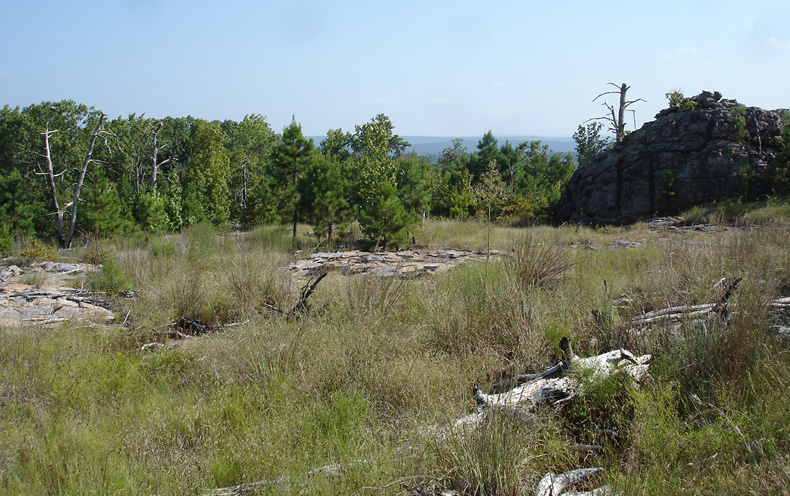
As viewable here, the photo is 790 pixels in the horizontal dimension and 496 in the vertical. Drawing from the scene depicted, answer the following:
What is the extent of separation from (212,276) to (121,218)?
19.6 meters

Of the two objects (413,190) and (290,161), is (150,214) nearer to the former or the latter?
(290,161)

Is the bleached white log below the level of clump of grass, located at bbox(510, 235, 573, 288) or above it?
below

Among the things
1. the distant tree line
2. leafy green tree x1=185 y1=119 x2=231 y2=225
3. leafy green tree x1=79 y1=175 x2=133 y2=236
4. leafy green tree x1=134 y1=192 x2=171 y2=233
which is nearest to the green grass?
the distant tree line

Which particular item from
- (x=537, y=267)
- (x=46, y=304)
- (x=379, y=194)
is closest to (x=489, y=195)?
(x=537, y=267)

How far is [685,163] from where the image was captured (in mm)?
21094

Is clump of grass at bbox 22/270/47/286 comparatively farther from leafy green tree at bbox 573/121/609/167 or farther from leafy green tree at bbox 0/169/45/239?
leafy green tree at bbox 573/121/609/167

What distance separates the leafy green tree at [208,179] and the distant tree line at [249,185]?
10 centimetres

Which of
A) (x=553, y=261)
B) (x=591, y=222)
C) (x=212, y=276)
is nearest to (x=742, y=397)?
(x=553, y=261)

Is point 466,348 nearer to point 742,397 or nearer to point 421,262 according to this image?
point 742,397

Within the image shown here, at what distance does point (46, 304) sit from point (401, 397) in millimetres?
5847

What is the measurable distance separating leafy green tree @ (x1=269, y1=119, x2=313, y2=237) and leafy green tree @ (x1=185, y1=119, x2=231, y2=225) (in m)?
6.51

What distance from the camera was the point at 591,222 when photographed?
2230 cm

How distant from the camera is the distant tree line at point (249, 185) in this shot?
1812 cm

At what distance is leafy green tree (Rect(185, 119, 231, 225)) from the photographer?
2920cm
